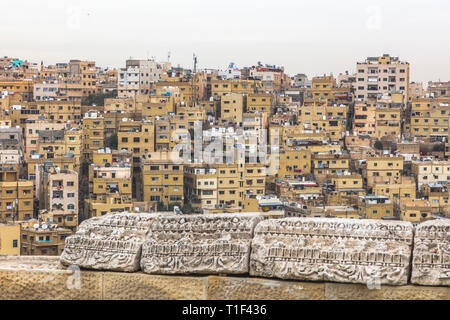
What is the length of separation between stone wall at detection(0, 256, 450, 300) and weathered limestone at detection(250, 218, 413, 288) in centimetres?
4

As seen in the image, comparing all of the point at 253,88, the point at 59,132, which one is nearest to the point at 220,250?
the point at 59,132

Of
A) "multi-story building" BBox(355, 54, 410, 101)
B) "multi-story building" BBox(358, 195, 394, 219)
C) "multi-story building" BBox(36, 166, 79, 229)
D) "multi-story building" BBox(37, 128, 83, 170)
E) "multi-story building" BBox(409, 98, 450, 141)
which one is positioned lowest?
"multi-story building" BBox(358, 195, 394, 219)

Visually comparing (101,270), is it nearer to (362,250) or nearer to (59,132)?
(362,250)

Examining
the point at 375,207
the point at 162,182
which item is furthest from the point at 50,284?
the point at 162,182

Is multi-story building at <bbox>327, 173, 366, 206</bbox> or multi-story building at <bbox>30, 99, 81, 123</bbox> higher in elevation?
multi-story building at <bbox>30, 99, 81, 123</bbox>

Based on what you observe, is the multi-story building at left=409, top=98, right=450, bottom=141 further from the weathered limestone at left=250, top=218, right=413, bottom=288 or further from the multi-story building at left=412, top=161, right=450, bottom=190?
the weathered limestone at left=250, top=218, right=413, bottom=288

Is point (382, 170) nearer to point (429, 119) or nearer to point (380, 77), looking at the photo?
point (429, 119)

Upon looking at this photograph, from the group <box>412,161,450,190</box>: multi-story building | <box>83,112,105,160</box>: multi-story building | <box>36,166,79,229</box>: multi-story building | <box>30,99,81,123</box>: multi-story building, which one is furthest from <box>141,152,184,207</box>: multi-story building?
<box>30,99,81,123</box>: multi-story building

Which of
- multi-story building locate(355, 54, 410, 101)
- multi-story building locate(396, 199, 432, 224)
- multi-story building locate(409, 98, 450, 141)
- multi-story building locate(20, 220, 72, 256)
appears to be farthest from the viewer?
multi-story building locate(355, 54, 410, 101)

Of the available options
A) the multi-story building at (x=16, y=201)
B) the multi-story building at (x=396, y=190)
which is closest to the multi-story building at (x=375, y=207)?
the multi-story building at (x=396, y=190)

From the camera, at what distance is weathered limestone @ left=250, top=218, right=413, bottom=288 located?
3.31m

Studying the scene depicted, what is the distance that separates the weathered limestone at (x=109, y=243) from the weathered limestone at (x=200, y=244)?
0.05m

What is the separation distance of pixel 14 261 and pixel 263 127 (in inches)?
1114
